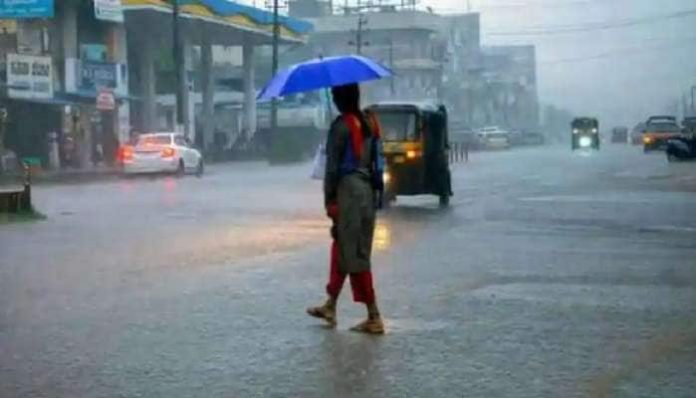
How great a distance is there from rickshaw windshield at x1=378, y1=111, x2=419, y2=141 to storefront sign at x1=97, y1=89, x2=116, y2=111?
2762 centimetres

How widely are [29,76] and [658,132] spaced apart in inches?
1561

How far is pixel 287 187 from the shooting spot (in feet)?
109

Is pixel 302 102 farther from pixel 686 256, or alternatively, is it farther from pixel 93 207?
pixel 686 256

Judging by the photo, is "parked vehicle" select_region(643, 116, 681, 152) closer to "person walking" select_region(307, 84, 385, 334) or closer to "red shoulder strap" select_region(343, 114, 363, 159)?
"person walking" select_region(307, 84, 385, 334)

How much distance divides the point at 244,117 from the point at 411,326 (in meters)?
69.6

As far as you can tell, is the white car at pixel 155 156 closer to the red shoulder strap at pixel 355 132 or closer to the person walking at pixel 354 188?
the person walking at pixel 354 188

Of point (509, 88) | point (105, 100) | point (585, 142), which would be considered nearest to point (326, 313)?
point (105, 100)

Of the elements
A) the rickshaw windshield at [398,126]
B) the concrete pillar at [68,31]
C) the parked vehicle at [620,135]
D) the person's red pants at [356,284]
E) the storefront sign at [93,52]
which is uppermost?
the concrete pillar at [68,31]

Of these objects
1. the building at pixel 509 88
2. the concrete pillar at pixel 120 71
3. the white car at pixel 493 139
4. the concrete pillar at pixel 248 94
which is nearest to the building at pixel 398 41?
the white car at pixel 493 139

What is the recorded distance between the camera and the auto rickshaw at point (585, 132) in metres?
93.1

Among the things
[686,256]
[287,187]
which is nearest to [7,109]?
[287,187]

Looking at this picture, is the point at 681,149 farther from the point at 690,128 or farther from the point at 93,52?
the point at 93,52

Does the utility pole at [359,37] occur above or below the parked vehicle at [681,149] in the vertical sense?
above

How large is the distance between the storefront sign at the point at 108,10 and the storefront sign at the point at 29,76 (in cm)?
281
